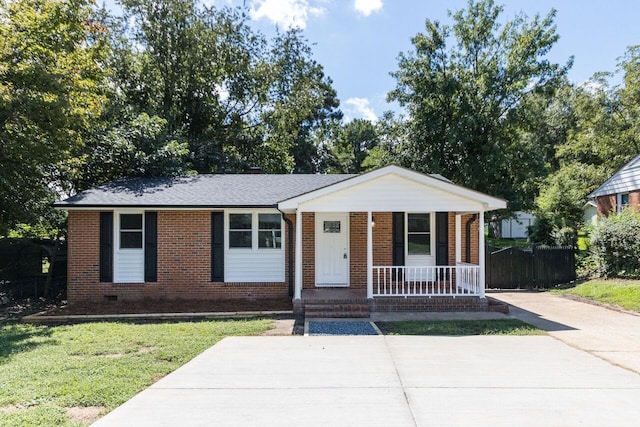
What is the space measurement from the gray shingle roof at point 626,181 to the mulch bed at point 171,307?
724 inches

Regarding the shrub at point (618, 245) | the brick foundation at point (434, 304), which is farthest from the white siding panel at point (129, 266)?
the shrub at point (618, 245)

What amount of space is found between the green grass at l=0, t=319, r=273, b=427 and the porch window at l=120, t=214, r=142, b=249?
302cm

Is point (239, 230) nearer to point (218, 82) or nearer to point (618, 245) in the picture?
point (618, 245)

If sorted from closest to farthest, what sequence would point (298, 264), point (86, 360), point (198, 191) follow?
point (86, 360), point (298, 264), point (198, 191)

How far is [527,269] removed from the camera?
14234 millimetres

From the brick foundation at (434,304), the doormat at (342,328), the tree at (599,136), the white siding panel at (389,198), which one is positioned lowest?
the doormat at (342,328)

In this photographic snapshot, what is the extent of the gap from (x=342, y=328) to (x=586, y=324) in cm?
539

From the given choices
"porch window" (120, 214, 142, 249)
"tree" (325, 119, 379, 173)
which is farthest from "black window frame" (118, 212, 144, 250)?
"tree" (325, 119, 379, 173)

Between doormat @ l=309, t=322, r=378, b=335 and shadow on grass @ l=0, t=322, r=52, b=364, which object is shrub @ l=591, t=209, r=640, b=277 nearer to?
doormat @ l=309, t=322, r=378, b=335

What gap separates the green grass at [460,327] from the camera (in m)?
7.68

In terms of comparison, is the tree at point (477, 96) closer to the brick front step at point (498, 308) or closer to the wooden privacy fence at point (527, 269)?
the wooden privacy fence at point (527, 269)

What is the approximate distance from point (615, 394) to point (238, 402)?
4.37 meters

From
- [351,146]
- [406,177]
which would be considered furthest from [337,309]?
[351,146]

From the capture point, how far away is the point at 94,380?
16.2ft
